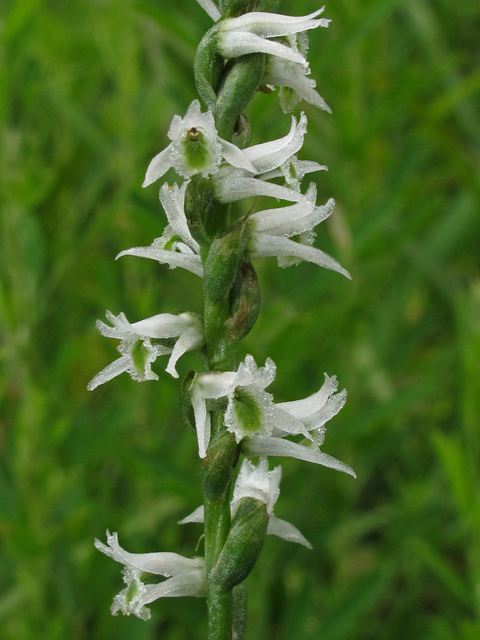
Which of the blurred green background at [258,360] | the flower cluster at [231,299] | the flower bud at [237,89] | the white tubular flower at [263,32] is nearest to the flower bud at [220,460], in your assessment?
the flower cluster at [231,299]

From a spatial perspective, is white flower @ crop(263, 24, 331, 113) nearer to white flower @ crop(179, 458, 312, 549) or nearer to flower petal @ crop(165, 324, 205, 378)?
flower petal @ crop(165, 324, 205, 378)

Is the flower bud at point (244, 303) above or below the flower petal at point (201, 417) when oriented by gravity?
above

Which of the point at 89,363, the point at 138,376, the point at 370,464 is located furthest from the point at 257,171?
the point at 89,363

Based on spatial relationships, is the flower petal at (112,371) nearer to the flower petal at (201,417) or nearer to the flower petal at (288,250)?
the flower petal at (201,417)

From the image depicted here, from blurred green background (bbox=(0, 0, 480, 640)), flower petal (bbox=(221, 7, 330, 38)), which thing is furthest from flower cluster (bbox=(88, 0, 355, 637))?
blurred green background (bbox=(0, 0, 480, 640))

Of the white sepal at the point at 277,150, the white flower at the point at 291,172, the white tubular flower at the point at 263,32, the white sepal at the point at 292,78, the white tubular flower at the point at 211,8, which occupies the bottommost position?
the white flower at the point at 291,172
